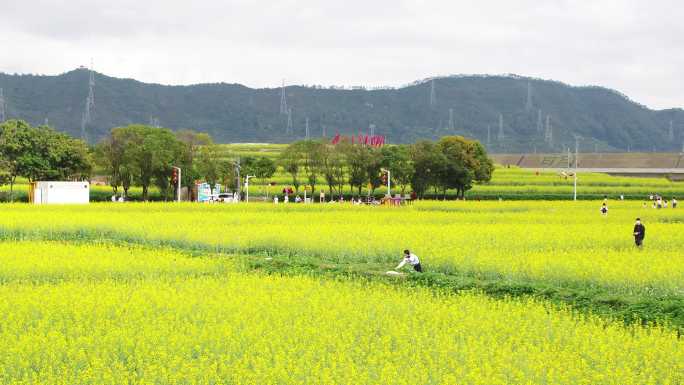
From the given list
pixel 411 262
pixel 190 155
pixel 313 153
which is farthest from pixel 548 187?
pixel 411 262

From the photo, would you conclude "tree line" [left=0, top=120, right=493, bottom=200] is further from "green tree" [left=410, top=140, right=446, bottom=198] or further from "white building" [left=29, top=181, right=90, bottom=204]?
"white building" [left=29, top=181, right=90, bottom=204]

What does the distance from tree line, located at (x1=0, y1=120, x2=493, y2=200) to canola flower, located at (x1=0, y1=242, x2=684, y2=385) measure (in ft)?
181

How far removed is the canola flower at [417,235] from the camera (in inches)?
958

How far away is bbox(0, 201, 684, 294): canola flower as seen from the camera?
24328 mm

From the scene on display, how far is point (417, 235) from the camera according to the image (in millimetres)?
35094

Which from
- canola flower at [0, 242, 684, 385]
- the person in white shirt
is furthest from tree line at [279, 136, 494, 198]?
canola flower at [0, 242, 684, 385]

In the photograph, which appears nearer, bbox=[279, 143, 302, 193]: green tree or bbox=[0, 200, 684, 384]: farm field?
bbox=[0, 200, 684, 384]: farm field

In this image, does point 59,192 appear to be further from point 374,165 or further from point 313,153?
point 374,165

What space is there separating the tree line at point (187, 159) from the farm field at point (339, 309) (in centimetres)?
4070

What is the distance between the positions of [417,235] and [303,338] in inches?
796

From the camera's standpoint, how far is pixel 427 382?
40.5 feet

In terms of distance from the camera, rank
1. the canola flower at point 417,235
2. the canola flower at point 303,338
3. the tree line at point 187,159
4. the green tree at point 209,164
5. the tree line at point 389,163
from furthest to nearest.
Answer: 1. the green tree at point 209,164
2. the tree line at point 389,163
3. the tree line at point 187,159
4. the canola flower at point 417,235
5. the canola flower at point 303,338

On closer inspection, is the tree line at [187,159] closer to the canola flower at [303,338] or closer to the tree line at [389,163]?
the tree line at [389,163]

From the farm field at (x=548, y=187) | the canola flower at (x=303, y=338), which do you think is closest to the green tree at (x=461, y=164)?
the farm field at (x=548, y=187)
